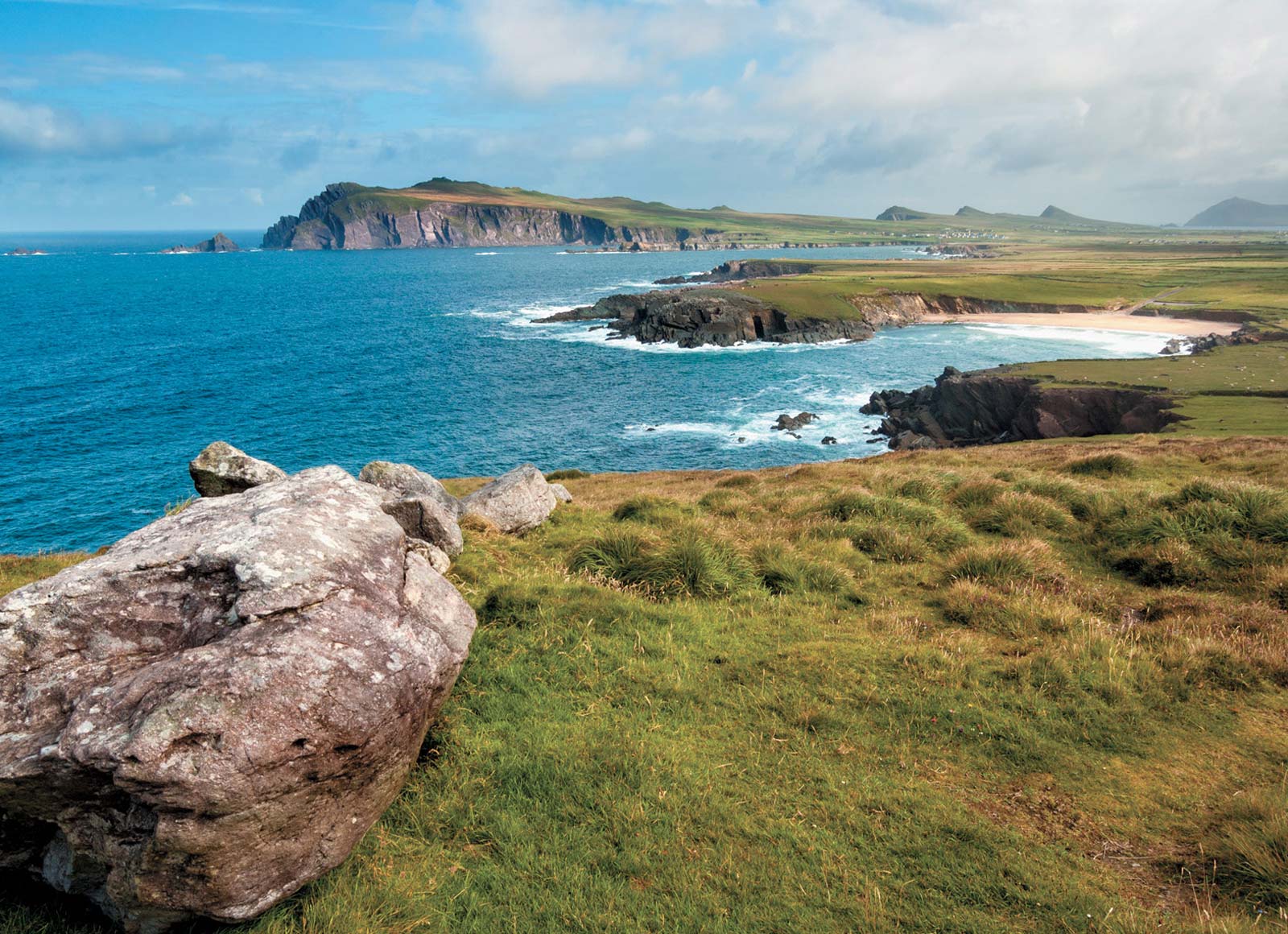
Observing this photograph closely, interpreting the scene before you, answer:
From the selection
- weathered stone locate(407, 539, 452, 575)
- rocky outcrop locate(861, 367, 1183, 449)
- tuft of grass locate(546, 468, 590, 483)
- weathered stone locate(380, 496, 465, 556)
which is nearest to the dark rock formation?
rocky outcrop locate(861, 367, 1183, 449)

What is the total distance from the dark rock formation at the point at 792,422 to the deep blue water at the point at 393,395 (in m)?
1.80

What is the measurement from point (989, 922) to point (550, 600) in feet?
23.4

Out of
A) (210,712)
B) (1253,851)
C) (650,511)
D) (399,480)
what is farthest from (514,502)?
(1253,851)

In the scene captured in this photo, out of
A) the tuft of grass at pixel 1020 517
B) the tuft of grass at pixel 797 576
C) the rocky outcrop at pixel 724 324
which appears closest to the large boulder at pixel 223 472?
the tuft of grass at pixel 797 576

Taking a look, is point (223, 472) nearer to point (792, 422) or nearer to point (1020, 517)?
point (1020, 517)

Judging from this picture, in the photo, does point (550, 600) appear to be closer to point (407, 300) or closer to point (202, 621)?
point (202, 621)

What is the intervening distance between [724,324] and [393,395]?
202ft

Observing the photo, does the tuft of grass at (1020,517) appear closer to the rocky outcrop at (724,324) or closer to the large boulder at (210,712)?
the large boulder at (210,712)

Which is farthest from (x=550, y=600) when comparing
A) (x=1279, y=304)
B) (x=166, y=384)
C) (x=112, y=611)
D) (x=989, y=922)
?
A: (x=1279, y=304)

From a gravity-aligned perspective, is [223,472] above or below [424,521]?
above

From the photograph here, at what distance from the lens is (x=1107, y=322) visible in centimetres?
12119

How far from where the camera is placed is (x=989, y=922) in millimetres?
5789

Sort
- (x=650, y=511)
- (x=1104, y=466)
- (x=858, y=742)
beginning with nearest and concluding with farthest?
(x=858, y=742)
(x=650, y=511)
(x=1104, y=466)

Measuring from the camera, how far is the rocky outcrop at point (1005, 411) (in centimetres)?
5272
